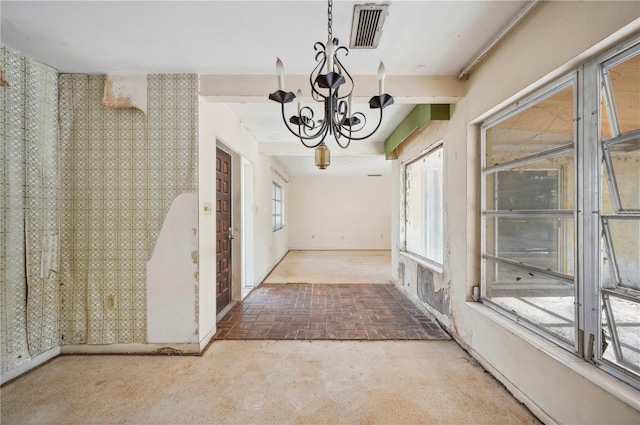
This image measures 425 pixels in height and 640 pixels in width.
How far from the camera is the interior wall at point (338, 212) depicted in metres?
9.20

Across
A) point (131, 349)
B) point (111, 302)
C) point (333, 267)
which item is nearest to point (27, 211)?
point (111, 302)

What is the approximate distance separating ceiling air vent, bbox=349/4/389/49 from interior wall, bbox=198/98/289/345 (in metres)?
1.52

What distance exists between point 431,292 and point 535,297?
1353 millimetres

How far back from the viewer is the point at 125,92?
2428 millimetres

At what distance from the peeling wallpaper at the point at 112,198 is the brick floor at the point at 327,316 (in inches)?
39.6

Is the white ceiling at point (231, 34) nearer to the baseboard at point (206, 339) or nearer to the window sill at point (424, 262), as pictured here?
the window sill at point (424, 262)

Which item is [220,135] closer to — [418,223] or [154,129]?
[154,129]

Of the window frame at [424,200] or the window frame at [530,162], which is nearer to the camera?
the window frame at [530,162]

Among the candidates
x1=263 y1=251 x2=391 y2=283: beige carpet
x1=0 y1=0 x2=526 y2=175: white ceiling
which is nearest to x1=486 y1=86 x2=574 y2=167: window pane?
x1=0 y1=0 x2=526 y2=175: white ceiling

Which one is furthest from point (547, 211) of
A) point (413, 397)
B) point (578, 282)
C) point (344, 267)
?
point (344, 267)

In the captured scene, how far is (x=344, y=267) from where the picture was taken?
20.7 feet

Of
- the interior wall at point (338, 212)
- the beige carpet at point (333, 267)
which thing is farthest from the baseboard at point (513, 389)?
the interior wall at point (338, 212)

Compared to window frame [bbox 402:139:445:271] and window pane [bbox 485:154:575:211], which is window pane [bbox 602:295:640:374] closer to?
window pane [bbox 485:154:575:211]

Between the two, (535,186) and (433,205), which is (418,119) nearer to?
(433,205)
